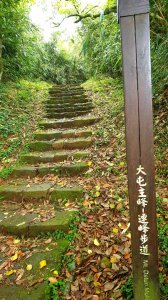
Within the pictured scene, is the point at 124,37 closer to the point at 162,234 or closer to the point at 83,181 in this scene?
the point at 162,234

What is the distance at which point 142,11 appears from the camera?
171cm

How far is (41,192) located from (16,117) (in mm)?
3180

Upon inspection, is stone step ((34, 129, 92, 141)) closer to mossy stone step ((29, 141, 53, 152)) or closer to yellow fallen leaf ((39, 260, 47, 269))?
mossy stone step ((29, 141, 53, 152))

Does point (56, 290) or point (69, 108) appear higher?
point (69, 108)

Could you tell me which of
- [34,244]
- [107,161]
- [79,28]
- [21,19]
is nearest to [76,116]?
[107,161]

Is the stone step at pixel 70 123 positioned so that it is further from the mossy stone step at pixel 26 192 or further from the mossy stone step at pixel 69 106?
the mossy stone step at pixel 26 192

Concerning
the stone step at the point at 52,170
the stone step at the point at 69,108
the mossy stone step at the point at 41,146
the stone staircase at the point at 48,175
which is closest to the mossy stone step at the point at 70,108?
the stone step at the point at 69,108

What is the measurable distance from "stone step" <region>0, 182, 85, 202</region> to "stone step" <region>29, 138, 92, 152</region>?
141 centimetres

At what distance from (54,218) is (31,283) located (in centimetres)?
99

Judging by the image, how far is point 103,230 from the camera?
315 centimetres

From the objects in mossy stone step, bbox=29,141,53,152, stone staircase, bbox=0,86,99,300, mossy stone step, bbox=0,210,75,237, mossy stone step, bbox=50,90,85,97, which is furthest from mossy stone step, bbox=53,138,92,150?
mossy stone step, bbox=50,90,85,97

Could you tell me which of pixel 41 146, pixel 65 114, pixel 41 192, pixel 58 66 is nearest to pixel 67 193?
pixel 41 192

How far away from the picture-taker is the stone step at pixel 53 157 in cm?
492

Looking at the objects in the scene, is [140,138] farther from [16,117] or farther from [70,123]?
[16,117]
